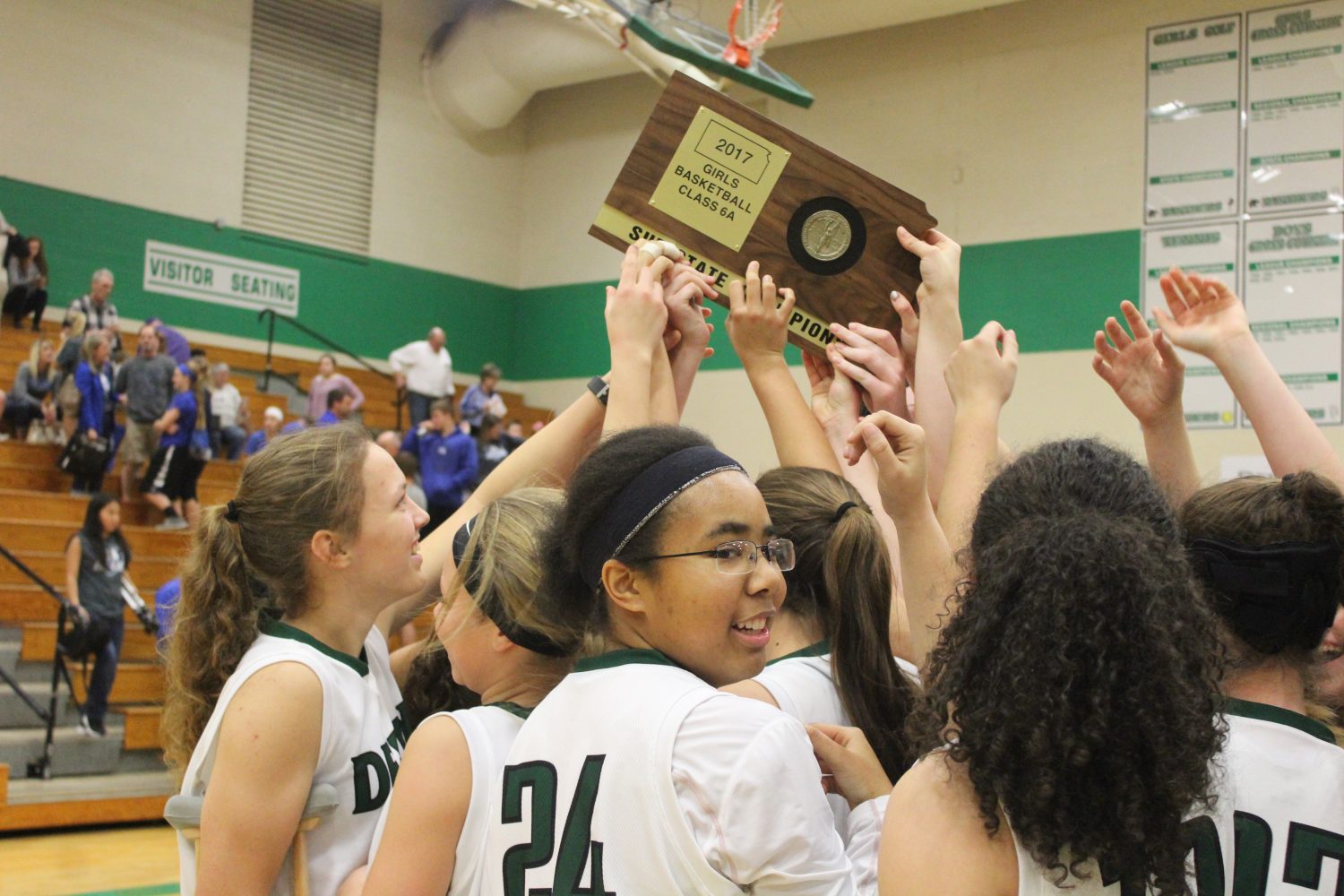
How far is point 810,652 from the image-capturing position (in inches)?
72.2

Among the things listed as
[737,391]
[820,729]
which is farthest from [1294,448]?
[737,391]

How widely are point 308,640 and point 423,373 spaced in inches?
459

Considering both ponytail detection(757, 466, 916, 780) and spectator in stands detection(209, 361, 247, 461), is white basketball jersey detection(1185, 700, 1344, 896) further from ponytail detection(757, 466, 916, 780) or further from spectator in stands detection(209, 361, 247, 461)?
spectator in stands detection(209, 361, 247, 461)

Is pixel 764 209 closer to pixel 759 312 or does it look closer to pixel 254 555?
pixel 759 312

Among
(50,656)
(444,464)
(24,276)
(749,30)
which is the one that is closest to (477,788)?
(50,656)

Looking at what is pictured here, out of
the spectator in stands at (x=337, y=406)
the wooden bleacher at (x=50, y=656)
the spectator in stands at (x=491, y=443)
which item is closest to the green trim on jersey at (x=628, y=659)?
the wooden bleacher at (x=50, y=656)

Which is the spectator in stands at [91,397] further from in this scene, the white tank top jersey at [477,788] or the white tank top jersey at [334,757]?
the white tank top jersey at [477,788]

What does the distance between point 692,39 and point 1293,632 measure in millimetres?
10513

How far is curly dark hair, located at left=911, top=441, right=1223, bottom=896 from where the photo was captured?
1173 millimetres

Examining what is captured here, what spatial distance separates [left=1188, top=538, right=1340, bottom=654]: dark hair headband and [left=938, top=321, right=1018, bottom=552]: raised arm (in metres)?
0.35

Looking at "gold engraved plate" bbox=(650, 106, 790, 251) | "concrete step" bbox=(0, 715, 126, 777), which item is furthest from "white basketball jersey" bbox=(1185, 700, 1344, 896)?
"concrete step" bbox=(0, 715, 126, 777)

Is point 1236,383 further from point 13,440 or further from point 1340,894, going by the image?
point 13,440

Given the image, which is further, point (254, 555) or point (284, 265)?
point (284, 265)

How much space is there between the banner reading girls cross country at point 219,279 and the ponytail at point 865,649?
42.8 feet
